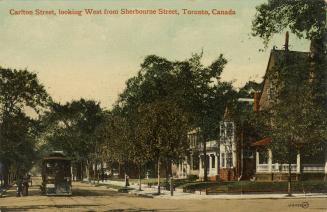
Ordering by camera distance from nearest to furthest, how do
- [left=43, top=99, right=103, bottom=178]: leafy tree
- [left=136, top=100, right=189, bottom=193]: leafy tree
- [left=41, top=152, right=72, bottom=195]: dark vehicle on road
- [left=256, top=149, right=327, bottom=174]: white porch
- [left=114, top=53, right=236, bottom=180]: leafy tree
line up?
[left=41, top=152, right=72, bottom=195]: dark vehicle on road, [left=136, top=100, right=189, bottom=193]: leafy tree, [left=256, top=149, right=327, bottom=174]: white porch, [left=114, top=53, right=236, bottom=180]: leafy tree, [left=43, top=99, right=103, bottom=178]: leafy tree

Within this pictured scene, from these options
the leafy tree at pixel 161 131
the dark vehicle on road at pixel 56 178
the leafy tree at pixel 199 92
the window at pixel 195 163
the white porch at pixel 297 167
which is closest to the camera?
the dark vehicle on road at pixel 56 178

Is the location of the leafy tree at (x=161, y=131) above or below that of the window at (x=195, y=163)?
above

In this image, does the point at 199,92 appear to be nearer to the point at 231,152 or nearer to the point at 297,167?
the point at 231,152

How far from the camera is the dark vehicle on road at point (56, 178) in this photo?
143ft

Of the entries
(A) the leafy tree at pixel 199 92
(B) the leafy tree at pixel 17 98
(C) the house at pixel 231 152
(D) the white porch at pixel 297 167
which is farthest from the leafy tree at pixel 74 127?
(D) the white porch at pixel 297 167

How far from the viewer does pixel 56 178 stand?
144ft

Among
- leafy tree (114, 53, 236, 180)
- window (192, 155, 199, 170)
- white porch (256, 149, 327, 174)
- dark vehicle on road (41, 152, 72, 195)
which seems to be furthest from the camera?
window (192, 155, 199, 170)

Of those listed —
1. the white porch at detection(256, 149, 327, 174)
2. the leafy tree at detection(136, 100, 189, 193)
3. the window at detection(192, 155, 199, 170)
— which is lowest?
the window at detection(192, 155, 199, 170)

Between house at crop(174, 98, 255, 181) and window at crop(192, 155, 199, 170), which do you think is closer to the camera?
house at crop(174, 98, 255, 181)

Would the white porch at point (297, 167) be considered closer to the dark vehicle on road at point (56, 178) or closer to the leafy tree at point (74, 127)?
the dark vehicle on road at point (56, 178)

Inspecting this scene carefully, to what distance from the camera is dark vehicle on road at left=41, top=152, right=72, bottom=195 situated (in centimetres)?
4362

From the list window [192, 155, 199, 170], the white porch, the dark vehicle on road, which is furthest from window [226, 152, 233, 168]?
the dark vehicle on road

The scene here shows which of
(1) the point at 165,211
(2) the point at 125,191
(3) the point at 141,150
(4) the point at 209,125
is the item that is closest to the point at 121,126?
(4) the point at 209,125

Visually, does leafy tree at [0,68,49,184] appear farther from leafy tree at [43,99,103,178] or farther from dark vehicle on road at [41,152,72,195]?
leafy tree at [43,99,103,178]
